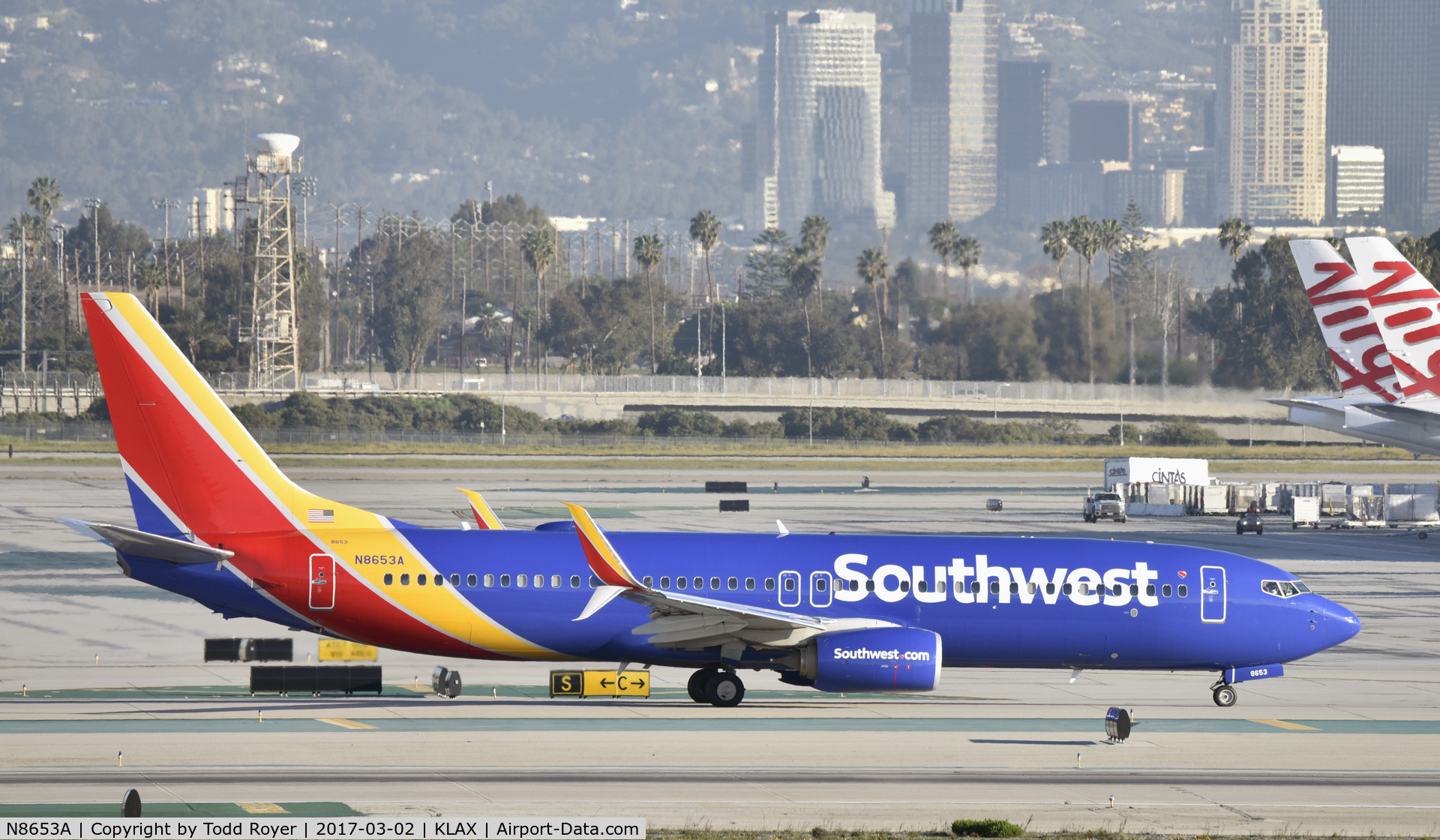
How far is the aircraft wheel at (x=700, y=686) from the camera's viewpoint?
3375 centimetres

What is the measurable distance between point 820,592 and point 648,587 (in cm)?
362

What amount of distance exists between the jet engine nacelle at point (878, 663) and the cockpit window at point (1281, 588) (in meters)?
7.89

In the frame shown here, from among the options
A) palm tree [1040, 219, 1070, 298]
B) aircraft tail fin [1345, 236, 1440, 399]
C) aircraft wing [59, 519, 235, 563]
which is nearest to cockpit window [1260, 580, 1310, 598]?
aircraft wing [59, 519, 235, 563]

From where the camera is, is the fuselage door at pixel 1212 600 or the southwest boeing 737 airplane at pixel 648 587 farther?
the fuselage door at pixel 1212 600

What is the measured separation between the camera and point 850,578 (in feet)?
108

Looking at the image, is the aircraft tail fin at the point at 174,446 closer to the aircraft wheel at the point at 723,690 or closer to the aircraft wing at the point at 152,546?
the aircraft wing at the point at 152,546

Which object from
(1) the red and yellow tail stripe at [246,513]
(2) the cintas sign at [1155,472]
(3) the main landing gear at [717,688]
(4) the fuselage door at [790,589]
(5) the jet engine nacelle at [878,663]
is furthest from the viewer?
(2) the cintas sign at [1155,472]

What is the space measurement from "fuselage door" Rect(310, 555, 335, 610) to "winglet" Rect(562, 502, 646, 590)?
5486 mm

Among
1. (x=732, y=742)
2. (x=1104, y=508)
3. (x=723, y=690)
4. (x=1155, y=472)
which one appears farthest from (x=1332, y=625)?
(x=1155, y=472)

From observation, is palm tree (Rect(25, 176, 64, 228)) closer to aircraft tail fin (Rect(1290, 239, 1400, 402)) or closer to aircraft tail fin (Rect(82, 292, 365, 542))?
aircraft tail fin (Rect(1290, 239, 1400, 402))

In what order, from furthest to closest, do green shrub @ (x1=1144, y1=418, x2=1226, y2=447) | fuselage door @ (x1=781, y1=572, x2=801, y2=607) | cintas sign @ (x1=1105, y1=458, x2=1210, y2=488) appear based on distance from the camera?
green shrub @ (x1=1144, y1=418, x2=1226, y2=447), cintas sign @ (x1=1105, y1=458, x2=1210, y2=488), fuselage door @ (x1=781, y1=572, x2=801, y2=607)

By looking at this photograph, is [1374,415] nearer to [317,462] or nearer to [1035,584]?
[1035,584]

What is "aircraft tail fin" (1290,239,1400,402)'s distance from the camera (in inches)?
2404

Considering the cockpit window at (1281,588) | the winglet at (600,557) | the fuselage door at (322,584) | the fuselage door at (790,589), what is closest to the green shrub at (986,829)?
the winglet at (600,557)
